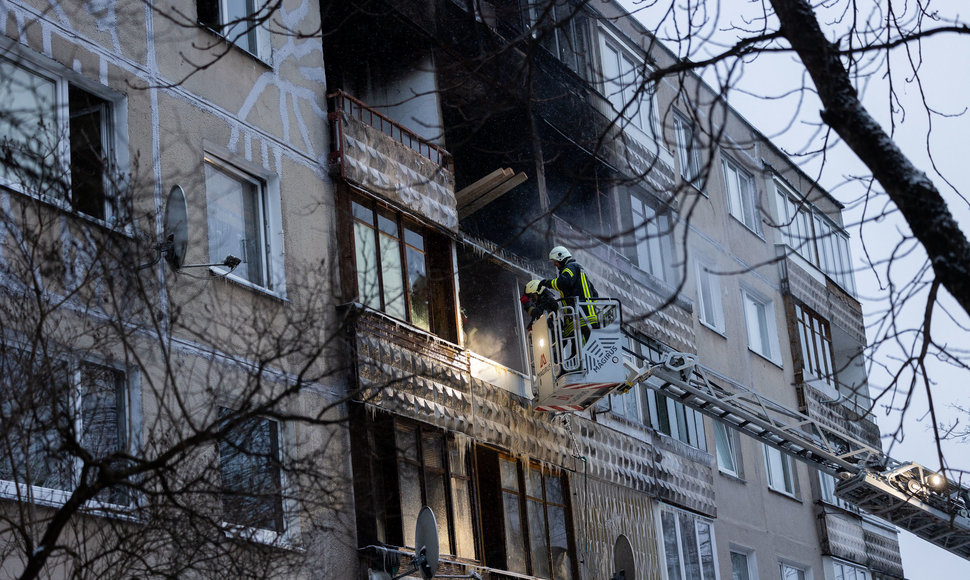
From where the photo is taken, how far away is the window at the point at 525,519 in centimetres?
1877

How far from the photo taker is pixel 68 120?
44.2 feet

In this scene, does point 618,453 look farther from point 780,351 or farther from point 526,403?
point 780,351

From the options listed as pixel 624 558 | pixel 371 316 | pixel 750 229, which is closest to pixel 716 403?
pixel 624 558

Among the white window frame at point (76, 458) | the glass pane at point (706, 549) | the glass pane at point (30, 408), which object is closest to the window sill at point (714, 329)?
the glass pane at point (706, 549)

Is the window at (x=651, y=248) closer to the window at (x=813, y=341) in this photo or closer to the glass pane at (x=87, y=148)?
the window at (x=813, y=341)

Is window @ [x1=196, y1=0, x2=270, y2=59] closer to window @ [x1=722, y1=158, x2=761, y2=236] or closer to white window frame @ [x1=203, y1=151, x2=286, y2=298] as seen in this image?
white window frame @ [x1=203, y1=151, x2=286, y2=298]

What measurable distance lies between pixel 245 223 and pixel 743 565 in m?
14.0

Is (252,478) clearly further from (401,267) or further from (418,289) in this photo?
(418,289)

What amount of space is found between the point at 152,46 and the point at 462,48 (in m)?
7.04

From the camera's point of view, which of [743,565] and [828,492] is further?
[828,492]

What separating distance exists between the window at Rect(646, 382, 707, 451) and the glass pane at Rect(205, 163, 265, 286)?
966 centimetres

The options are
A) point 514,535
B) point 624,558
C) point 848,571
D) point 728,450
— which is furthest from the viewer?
point 848,571

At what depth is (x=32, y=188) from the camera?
11891 mm

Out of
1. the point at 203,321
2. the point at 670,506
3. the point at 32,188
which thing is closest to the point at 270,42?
the point at 203,321
